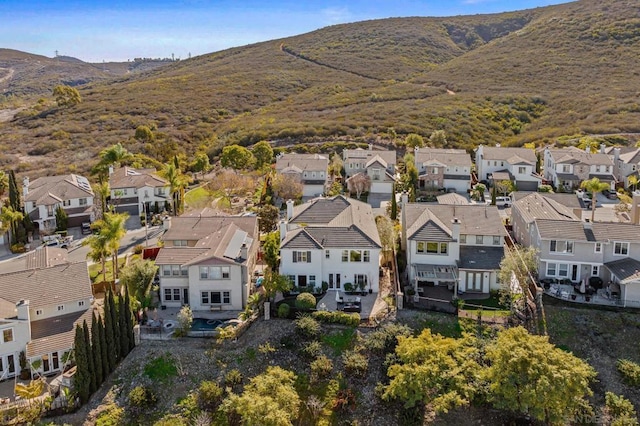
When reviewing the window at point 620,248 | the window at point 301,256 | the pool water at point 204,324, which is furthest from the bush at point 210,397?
the window at point 620,248

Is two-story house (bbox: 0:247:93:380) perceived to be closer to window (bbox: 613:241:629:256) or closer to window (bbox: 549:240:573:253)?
window (bbox: 549:240:573:253)

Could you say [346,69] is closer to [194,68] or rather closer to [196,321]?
[194,68]

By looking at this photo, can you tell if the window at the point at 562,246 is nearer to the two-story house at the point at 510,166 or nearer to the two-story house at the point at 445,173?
the two-story house at the point at 510,166

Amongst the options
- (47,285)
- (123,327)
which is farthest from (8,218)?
(123,327)

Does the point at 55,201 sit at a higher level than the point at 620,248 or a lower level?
higher

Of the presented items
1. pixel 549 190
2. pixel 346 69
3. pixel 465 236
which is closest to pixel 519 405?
pixel 465 236

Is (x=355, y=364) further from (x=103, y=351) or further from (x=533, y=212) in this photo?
(x=533, y=212)
